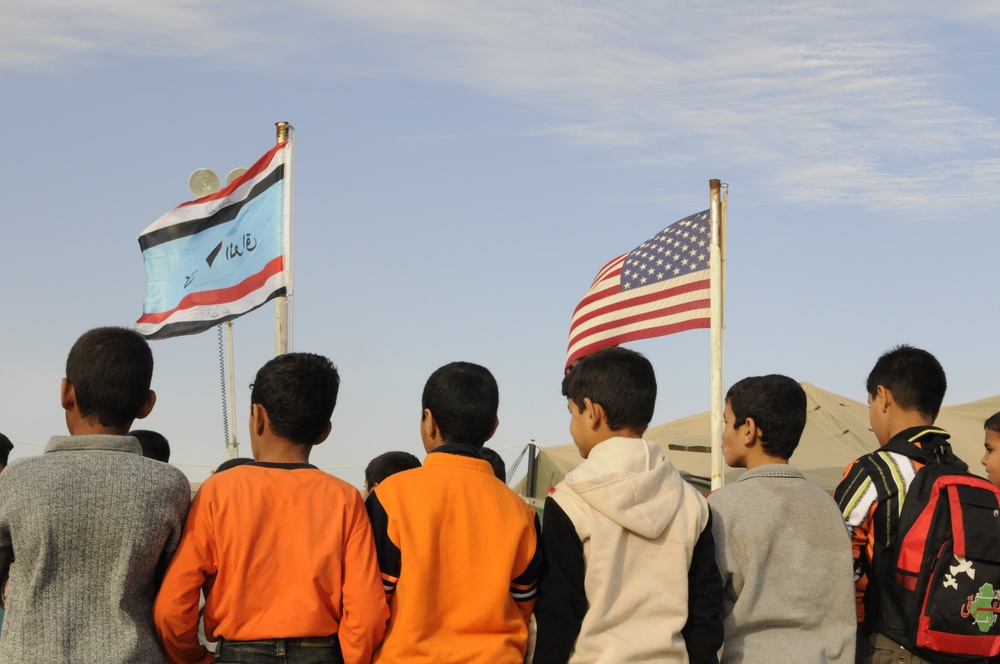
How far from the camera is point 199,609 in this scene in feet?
10.9

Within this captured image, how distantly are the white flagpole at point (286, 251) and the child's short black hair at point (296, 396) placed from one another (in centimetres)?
526

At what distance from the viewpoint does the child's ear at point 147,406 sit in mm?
3457

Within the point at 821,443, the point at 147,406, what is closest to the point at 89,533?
the point at 147,406

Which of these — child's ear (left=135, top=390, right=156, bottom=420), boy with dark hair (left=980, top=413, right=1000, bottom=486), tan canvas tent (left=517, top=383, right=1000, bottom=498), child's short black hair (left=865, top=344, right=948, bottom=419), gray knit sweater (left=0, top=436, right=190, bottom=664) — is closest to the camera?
gray knit sweater (left=0, top=436, right=190, bottom=664)

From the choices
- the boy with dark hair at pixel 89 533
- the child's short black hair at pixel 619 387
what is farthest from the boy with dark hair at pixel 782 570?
the boy with dark hair at pixel 89 533

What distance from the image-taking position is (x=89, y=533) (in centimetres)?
317

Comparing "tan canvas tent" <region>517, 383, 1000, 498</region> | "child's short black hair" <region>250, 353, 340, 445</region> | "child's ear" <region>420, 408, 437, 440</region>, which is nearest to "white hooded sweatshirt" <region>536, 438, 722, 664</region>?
"child's ear" <region>420, 408, 437, 440</region>

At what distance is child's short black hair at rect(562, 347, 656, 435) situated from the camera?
3.78 m

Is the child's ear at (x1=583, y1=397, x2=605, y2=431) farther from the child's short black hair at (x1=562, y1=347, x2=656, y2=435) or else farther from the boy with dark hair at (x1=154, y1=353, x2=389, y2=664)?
the boy with dark hair at (x1=154, y1=353, x2=389, y2=664)

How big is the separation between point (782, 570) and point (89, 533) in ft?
7.42

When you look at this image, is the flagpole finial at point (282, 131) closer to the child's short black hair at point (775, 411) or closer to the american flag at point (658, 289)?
the american flag at point (658, 289)

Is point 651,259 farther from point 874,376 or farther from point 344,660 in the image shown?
point 344,660

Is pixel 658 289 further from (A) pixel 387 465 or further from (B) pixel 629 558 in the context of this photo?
(B) pixel 629 558

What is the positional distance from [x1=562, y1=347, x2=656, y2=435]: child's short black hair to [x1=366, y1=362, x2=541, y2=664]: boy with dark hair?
450 mm
